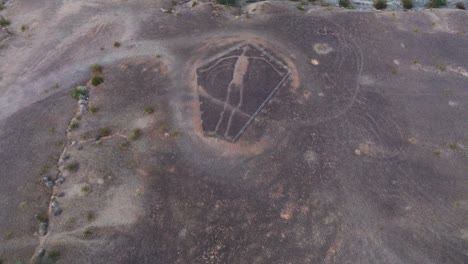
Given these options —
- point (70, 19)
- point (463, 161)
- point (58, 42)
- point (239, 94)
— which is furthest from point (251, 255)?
point (70, 19)

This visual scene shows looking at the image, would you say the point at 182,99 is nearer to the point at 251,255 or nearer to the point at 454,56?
the point at 251,255

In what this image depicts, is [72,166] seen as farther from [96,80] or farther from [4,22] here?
[4,22]

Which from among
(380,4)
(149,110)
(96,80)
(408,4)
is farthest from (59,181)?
(408,4)

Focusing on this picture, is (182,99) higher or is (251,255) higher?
(182,99)

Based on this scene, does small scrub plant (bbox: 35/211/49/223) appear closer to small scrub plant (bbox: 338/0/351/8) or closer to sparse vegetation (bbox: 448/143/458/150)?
sparse vegetation (bbox: 448/143/458/150)

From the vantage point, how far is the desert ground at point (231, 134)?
2325cm

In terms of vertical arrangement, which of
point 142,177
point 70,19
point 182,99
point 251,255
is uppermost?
point 70,19

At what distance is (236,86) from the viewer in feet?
102

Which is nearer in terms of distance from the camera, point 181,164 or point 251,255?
point 251,255

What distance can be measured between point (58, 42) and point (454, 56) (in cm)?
3981

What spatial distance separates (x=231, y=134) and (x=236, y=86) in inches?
211

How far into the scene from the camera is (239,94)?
30500 mm

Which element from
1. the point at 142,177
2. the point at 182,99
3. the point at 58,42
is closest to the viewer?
the point at 142,177

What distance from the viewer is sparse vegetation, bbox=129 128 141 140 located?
27.3m
